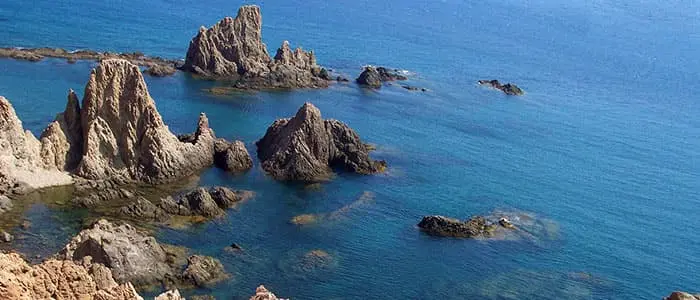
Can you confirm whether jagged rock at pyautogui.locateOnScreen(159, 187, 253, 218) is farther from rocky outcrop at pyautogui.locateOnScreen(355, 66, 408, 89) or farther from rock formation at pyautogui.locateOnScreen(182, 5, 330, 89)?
rocky outcrop at pyautogui.locateOnScreen(355, 66, 408, 89)

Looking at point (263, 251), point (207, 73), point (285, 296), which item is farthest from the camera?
point (207, 73)

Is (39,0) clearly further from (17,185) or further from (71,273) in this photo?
(71,273)

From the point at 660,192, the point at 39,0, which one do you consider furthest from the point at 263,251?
the point at 39,0

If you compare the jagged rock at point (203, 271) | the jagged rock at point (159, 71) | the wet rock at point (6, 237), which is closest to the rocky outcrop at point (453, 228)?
the jagged rock at point (203, 271)

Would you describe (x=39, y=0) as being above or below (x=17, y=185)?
above

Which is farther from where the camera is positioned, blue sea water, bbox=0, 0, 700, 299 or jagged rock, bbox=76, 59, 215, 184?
jagged rock, bbox=76, 59, 215, 184

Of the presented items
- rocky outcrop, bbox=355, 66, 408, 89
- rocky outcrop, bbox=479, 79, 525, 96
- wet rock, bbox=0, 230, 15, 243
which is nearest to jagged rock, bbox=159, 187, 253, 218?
wet rock, bbox=0, 230, 15, 243
